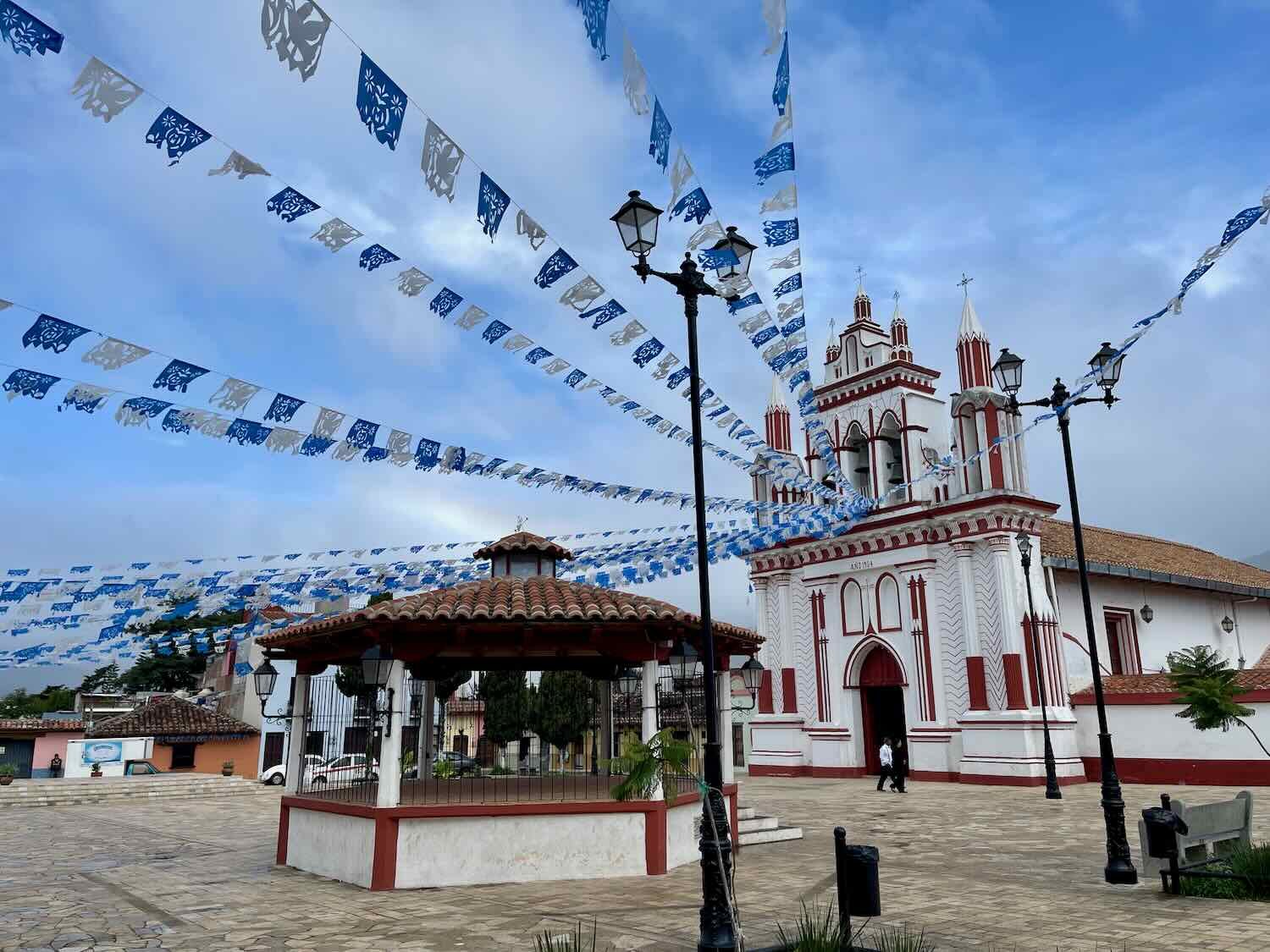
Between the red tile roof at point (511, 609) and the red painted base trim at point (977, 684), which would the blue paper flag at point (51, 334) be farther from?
the red painted base trim at point (977, 684)

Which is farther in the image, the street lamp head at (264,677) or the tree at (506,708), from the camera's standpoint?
the tree at (506,708)

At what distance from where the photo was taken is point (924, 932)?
8023 mm

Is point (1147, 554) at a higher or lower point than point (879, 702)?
higher

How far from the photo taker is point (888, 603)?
27406 millimetres

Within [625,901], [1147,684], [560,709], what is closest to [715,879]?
[625,901]

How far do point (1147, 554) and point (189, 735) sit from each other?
37853 millimetres

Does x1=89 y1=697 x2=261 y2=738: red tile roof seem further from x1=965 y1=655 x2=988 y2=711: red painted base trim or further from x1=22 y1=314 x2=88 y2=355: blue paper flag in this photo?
x1=22 y1=314 x2=88 y2=355: blue paper flag

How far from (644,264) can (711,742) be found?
4.10 metres

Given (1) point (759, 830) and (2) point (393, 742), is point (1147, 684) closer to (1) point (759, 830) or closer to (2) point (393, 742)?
(1) point (759, 830)

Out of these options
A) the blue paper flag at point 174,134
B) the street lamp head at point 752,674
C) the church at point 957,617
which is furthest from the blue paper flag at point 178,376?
the church at point 957,617

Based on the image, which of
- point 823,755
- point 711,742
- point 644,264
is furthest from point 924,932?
point 823,755

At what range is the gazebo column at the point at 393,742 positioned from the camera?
1119cm

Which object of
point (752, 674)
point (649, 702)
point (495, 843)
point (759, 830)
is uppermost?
point (752, 674)

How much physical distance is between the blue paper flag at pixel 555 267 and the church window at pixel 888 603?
829 inches
